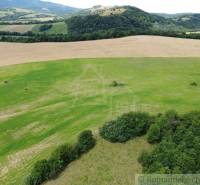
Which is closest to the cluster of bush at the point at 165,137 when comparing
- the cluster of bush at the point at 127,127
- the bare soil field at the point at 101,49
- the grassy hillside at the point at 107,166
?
the cluster of bush at the point at 127,127

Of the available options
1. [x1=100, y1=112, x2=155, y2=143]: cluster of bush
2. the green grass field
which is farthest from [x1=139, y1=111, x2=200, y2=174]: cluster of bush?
the green grass field

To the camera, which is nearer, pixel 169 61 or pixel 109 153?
pixel 109 153

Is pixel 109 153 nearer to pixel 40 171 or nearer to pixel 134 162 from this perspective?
pixel 134 162

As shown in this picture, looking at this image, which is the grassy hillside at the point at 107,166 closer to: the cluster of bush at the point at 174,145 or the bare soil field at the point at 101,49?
the cluster of bush at the point at 174,145

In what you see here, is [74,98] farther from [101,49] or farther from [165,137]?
[101,49]

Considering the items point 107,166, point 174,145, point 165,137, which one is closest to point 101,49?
point 165,137

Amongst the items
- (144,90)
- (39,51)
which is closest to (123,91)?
(144,90)
